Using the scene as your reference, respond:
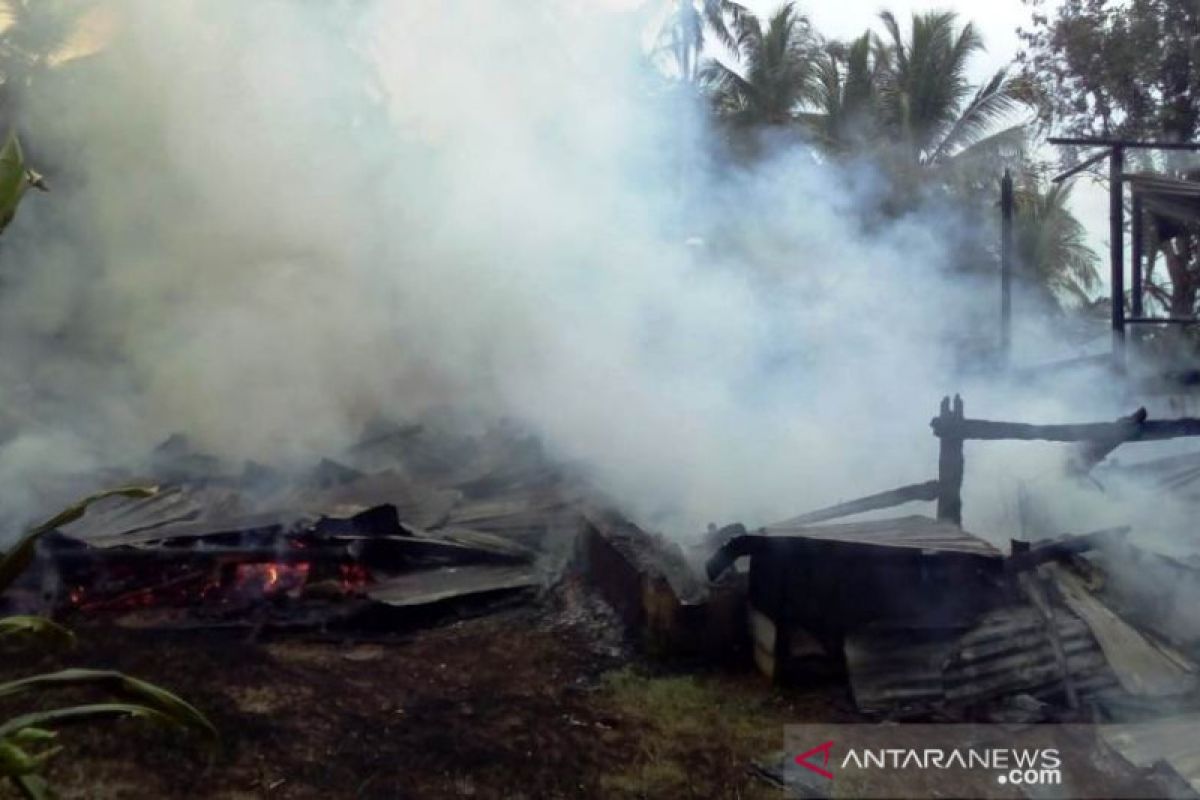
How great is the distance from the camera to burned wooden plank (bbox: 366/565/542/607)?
600cm

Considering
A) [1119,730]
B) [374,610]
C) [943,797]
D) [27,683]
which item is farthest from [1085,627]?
[27,683]

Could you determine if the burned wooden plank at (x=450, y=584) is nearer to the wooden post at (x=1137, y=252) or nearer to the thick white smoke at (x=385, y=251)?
the thick white smoke at (x=385, y=251)

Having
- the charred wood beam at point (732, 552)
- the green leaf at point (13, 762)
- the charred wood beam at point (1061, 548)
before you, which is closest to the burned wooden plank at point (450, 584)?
the charred wood beam at point (732, 552)

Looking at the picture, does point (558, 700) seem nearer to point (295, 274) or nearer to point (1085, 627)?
point (1085, 627)

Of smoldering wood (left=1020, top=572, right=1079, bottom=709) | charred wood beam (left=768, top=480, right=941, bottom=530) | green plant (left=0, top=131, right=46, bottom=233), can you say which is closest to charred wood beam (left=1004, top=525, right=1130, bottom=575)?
smoldering wood (left=1020, top=572, right=1079, bottom=709)

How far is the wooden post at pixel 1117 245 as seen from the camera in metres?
6.74

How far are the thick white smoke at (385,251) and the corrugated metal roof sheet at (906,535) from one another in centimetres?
416

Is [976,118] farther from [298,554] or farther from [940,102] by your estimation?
[298,554]

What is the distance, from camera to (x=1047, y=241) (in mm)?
17781

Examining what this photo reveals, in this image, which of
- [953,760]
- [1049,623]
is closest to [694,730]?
[953,760]

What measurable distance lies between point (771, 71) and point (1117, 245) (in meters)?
11.0

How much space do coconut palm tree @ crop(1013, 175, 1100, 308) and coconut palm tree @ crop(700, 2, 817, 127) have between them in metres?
4.25

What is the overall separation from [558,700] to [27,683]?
2913 mm

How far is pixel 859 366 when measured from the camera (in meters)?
8.88
